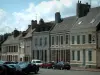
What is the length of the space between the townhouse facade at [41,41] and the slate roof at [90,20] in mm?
10872

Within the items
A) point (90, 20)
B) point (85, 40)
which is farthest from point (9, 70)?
point (90, 20)

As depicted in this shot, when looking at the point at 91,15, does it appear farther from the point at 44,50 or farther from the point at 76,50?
the point at 44,50

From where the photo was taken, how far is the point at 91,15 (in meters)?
59.7

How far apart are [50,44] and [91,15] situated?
531 inches

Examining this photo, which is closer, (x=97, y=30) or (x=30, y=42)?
(x=97, y=30)

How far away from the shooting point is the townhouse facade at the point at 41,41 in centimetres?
6993

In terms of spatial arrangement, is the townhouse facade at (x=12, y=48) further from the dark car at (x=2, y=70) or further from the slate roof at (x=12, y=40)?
the dark car at (x=2, y=70)

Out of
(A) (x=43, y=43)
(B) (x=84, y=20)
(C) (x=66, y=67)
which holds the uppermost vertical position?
(B) (x=84, y=20)

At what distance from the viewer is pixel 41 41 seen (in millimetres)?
72625

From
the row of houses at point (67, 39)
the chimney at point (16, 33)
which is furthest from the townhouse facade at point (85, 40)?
the chimney at point (16, 33)

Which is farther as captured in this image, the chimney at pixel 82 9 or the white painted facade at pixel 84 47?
the chimney at pixel 82 9

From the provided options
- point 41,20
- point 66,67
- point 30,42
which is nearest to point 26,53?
point 30,42

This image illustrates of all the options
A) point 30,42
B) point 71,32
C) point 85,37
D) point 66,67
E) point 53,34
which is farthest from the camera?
point 30,42

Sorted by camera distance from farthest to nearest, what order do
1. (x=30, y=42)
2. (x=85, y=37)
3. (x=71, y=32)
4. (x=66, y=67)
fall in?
(x=30, y=42) → (x=71, y=32) → (x=85, y=37) → (x=66, y=67)
